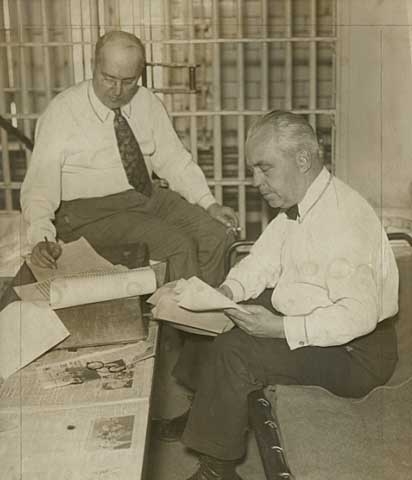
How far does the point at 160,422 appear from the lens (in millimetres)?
2443

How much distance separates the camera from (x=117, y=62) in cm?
263

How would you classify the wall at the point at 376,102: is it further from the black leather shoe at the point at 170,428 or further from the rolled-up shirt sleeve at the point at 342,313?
the rolled-up shirt sleeve at the point at 342,313

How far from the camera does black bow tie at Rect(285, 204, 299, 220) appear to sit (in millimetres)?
1938

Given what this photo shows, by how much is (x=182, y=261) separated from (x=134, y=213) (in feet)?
0.99

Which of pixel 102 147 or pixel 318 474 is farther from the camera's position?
pixel 102 147

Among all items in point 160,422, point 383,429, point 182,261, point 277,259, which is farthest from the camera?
point 182,261

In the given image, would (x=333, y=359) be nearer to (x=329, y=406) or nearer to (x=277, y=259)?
(x=329, y=406)

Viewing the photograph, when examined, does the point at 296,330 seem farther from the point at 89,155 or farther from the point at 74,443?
the point at 89,155

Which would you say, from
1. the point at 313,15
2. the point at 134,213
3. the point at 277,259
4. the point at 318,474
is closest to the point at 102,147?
the point at 134,213

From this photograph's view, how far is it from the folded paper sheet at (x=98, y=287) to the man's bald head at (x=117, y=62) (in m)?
1.04

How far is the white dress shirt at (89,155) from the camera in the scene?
273 cm

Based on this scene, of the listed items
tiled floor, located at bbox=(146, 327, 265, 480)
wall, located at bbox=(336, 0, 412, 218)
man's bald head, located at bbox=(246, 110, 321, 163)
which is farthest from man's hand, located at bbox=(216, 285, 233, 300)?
wall, located at bbox=(336, 0, 412, 218)

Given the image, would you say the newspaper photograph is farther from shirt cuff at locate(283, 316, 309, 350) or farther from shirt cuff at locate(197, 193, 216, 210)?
shirt cuff at locate(197, 193, 216, 210)

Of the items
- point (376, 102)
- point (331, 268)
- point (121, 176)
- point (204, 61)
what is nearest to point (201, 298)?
point (331, 268)
